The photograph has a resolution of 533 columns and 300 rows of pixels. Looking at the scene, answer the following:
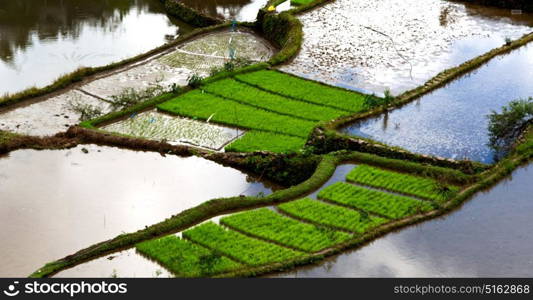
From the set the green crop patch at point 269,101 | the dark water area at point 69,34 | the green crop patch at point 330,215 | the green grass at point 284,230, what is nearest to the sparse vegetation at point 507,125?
the green crop patch at point 269,101

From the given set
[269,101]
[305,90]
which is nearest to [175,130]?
[269,101]

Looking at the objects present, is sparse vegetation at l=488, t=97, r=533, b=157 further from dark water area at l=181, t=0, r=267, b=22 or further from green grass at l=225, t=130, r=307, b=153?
dark water area at l=181, t=0, r=267, b=22

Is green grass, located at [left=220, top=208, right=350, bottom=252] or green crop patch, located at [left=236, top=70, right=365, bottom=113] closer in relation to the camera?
green grass, located at [left=220, top=208, right=350, bottom=252]

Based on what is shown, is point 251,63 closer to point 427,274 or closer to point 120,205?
point 120,205

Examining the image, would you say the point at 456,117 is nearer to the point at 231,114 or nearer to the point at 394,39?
the point at 231,114

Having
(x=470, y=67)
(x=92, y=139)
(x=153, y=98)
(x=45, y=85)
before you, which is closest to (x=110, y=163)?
(x=92, y=139)

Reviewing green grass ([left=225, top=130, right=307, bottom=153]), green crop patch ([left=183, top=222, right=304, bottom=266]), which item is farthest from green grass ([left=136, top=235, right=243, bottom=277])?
green grass ([left=225, top=130, right=307, bottom=153])
